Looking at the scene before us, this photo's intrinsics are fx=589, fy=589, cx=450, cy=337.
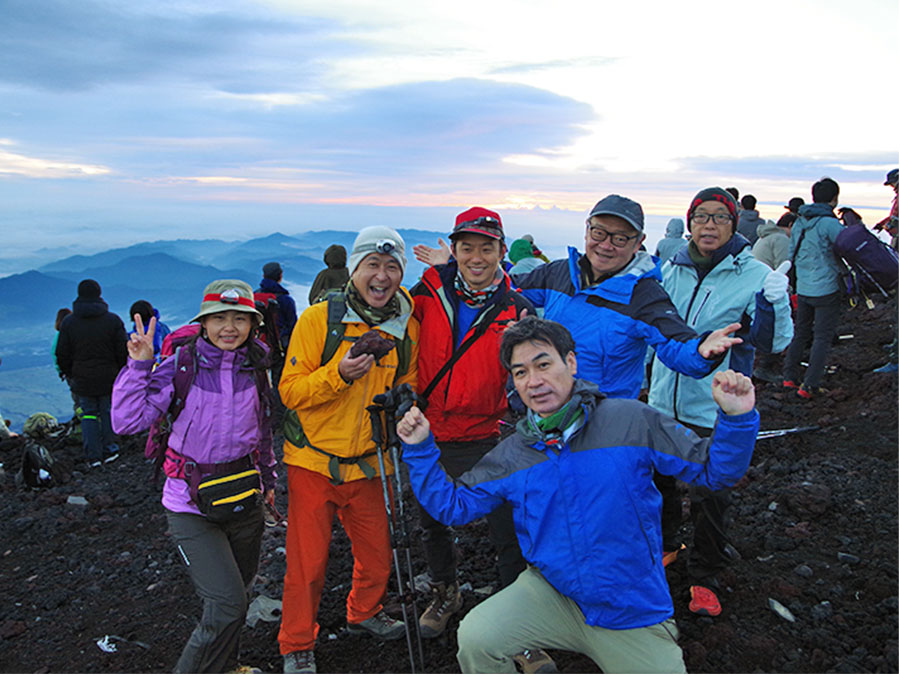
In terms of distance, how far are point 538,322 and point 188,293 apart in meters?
136

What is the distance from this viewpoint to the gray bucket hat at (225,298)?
386cm

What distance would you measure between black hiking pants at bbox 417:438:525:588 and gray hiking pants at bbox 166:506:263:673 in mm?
1364

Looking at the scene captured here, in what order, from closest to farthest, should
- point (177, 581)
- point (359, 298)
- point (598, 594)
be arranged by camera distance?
1. point (598, 594)
2. point (359, 298)
3. point (177, 581)

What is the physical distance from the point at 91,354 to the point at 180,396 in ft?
24.0

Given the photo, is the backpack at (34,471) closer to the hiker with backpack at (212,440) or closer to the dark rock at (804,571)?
the hiker with backpack at (212,440)

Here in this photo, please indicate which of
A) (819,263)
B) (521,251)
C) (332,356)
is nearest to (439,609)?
(332,356)

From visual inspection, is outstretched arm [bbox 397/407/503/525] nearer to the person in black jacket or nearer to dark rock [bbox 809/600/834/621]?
dark rock [bbox 809/600/834/621]

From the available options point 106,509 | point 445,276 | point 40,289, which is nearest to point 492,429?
point 445,276

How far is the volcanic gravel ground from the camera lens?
4.30m

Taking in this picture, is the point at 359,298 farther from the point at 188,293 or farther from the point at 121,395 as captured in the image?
the point at 188,293

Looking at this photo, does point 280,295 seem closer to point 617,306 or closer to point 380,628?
point 380,628

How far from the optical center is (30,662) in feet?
16.0

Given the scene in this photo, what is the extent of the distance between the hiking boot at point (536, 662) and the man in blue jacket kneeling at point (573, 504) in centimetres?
74

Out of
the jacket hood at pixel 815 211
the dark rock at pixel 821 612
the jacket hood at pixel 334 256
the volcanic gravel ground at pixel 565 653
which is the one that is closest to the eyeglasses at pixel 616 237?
the volcanic gravel ground at pixel 565 653
